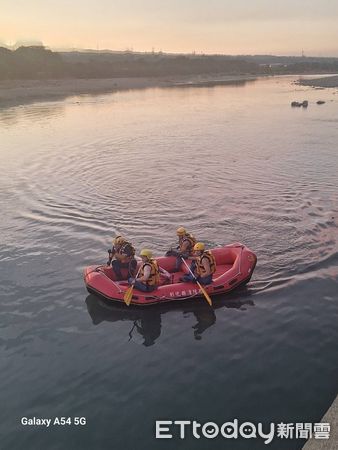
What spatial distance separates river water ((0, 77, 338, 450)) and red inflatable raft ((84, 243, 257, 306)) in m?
0.37

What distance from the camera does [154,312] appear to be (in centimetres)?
1127

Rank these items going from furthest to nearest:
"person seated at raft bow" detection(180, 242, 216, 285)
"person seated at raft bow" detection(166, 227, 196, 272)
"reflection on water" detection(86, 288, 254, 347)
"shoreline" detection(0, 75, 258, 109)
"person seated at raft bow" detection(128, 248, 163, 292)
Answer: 1. "shoreline" detection(0, 75, 258, 109)
2. "person seated at raft bow" detection(166, 227, 196, 272)
3. "person seated at raft bow" detection(180, 242, 216, 285)
4. "person seated at raft bow" detection(128, 248, 163, 292)
5. "reflection on water" detection(86, 288, 254, 347)

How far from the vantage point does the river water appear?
8133mm

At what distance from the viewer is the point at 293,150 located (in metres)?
28.9

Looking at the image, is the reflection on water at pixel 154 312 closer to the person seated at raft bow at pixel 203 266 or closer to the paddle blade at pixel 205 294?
the paddle blade at pixel 205 294

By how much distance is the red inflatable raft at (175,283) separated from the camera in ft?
36.7

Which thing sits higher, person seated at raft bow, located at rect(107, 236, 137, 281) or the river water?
person seated at raft bow, located at rect(107, 236, 137, 281)

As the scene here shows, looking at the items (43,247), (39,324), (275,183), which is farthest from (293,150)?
(39,324)

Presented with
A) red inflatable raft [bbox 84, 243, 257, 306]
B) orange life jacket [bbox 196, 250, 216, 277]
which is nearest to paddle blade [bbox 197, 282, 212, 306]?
red inflatable raft [bbox 84, 243, 257, 306]

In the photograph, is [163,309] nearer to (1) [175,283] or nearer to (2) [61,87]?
(1) [175,283]

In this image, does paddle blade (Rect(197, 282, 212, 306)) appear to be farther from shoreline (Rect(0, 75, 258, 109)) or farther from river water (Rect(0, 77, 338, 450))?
shoreline (Rect(0, 75, 258, 109))

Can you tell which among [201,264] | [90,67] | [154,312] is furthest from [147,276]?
[90,67]

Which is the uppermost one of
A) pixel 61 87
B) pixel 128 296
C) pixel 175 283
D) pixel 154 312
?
pixel 61 87

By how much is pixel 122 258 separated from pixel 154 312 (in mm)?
1794
